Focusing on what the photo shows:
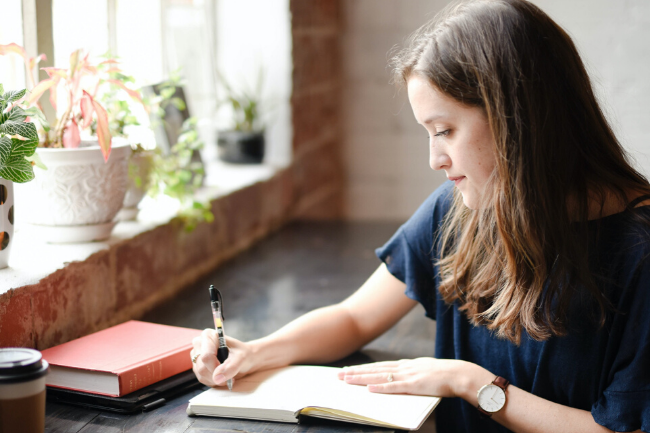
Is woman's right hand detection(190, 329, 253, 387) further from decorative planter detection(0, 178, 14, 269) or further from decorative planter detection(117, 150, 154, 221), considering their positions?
decorative planter detection(117, 150, 154, 221)

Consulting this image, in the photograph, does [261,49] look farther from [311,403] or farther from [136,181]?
[311,403]

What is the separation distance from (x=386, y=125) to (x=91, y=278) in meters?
2.09

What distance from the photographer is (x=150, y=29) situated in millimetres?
2129

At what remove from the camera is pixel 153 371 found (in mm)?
1015

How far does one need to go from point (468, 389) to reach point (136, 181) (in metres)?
0.88

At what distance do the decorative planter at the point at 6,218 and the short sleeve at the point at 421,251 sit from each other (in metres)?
0.67

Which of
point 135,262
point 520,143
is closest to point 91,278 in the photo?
point 135,262

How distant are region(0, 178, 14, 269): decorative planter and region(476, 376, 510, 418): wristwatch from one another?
0.81 meters

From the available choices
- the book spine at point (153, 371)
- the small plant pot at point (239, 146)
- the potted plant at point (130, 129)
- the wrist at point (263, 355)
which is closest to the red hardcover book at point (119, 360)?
the book spine at point (153, 371)

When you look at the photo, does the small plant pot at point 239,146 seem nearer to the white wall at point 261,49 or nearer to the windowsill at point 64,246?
the white wall at point 261,49

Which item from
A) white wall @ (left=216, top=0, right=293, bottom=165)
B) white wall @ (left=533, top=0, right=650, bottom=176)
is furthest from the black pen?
white wall @ (left=533, top=0, right=650, bottom=176)

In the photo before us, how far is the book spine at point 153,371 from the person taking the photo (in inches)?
38.0

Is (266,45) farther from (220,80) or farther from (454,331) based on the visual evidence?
(454,331)

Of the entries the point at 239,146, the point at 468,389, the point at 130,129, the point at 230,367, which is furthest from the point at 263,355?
the point at 239,146
